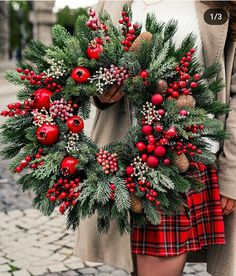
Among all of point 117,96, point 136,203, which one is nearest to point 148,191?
point 136,203

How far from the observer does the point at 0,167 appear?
19.4ft

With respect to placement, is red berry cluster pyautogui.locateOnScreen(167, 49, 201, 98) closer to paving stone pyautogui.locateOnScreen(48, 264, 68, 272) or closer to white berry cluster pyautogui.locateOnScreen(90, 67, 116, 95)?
white berry cluster pyautogui.locateOnScreen(90, 67, 116, 95)

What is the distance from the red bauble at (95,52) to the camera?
1631 millimetres

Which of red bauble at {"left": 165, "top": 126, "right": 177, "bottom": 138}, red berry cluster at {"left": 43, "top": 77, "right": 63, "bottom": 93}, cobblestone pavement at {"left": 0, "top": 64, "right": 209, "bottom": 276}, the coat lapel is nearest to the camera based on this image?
red bauble at {"left": 165, "top": 126, "right": 177, "bottom": 138}

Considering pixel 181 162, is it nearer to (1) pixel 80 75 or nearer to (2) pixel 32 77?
(1) pixel 80 75

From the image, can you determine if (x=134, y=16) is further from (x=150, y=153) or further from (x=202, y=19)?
(x=150, y=153)

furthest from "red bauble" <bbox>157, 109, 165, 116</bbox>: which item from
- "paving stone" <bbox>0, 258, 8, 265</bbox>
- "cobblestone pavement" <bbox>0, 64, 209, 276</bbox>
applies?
"paving stone" <bbox>0, 258, 8, 265</bbox>

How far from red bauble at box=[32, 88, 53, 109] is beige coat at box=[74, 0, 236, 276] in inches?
15.2

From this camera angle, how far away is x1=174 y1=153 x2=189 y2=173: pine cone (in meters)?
1.63

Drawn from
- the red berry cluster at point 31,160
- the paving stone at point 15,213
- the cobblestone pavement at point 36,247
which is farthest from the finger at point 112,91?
the paving stone at point 15,213

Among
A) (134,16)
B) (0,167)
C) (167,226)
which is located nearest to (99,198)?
(167,226)

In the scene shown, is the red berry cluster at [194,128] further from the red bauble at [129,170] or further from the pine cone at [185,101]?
the red bauble at [129,170]

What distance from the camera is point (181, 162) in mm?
1629

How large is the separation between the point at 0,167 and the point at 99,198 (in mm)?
4596
